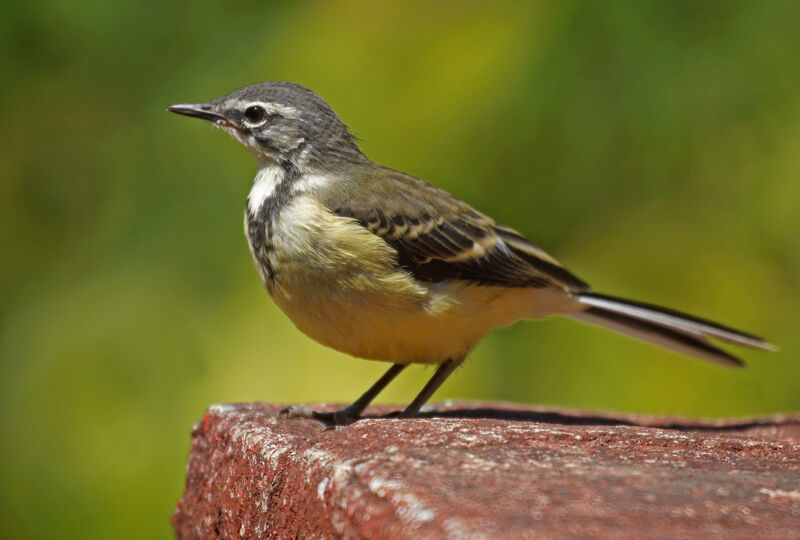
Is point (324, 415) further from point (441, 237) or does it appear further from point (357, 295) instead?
point (441, 237)

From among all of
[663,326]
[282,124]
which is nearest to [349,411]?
[282,124]

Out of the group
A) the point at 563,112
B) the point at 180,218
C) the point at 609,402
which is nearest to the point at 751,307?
the point at 609,402

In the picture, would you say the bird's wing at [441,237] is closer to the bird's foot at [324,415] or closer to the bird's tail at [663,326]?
the bird's tail at [663,326]

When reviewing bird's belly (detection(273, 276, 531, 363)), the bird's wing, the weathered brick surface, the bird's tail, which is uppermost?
the bird's wing


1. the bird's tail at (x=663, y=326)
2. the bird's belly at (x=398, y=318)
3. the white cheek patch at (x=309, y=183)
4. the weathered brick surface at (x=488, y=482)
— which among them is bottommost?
the bird's tail at (x=663, y=326)

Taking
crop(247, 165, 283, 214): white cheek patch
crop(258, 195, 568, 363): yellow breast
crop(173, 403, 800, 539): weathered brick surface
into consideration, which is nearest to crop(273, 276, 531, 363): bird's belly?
crop(258, 195, 568, 363): yellow breast

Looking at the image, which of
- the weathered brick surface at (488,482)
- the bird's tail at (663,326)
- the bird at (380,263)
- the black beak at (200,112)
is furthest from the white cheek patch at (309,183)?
the bird's tail at (663,326)

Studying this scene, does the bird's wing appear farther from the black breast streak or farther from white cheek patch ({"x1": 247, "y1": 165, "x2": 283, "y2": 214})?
white cheek patch ({"x1": 247, "y1": 165, "x2": 283, "y2": 214})

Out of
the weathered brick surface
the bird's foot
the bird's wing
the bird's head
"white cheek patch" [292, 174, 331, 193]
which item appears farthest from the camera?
the bird's head
